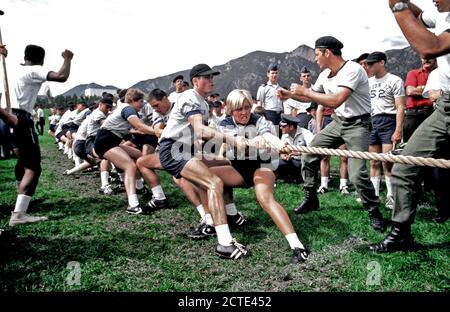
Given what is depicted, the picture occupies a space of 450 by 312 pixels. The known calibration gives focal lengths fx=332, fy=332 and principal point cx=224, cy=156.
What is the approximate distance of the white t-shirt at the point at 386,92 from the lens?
5480mm

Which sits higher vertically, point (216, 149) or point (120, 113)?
point (120, 113)

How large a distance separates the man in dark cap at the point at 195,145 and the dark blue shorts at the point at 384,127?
3.08 meters

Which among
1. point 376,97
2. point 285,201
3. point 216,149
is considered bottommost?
point 285,201

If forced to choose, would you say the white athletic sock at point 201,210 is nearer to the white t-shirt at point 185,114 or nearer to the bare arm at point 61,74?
the white t-shirt at point 185,114

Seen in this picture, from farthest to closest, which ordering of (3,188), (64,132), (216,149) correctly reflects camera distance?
(64,132) → (3,188) → (216,149)

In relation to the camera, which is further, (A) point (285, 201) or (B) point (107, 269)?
(A) point (285, 201)

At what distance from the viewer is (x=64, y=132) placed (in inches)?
516

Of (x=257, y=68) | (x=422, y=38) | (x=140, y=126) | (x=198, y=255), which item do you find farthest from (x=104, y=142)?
(x=257, y=68)

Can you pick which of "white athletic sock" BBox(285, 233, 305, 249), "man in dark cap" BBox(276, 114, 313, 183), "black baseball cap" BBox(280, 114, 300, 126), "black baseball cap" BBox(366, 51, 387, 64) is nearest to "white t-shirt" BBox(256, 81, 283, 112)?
"man in dark cap" BBox(276, 114, 313, 183)

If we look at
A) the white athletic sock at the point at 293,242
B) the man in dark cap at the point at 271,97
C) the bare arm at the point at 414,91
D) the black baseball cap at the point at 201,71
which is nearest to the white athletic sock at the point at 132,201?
the black baseball cap at the point at 201,71

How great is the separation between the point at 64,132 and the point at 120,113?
8.46m

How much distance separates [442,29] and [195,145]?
2934mm
